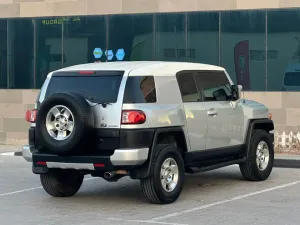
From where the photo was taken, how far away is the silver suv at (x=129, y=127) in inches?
352

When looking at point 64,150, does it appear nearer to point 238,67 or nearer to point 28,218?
point 28,218

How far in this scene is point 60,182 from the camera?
10.1 m

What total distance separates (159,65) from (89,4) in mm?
10672

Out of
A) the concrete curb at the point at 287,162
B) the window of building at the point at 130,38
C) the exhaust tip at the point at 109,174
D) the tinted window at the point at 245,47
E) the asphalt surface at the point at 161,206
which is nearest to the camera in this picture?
the asphalt surface at the point at 161,206

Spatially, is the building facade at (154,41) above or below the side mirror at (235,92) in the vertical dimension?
above

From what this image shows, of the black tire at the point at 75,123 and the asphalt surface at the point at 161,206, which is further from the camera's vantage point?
the black tire at the point at 75,123

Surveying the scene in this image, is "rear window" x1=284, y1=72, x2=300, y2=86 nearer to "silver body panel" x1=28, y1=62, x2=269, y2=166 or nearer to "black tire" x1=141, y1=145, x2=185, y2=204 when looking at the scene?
"silver body panel" x1=28, y1=62, x2=269, y2=166

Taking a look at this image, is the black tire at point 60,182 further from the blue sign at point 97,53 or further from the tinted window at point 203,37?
the blue sign at point 97,53

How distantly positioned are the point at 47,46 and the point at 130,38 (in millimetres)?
→ 2816

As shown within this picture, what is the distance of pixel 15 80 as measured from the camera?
20938mm

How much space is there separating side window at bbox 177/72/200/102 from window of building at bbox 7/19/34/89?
37.0ft

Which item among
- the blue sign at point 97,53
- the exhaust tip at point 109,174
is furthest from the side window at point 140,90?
the blue sign at point 97,53

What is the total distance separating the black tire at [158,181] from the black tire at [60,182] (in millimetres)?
1313

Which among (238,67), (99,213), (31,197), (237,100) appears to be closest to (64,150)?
(99,213)
